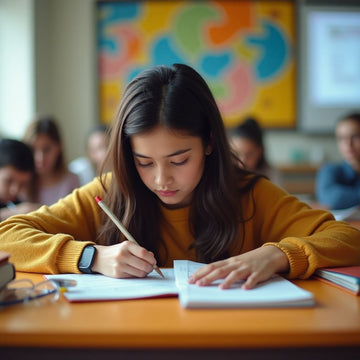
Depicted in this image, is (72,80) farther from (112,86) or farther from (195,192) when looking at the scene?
(195,192)

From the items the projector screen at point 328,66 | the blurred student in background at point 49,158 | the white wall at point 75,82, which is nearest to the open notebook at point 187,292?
the blurred student in background at point 49,158

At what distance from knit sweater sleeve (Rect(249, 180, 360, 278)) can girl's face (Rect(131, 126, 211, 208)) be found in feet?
0.76

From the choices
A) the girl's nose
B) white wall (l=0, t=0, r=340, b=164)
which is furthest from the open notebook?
white wall (l=0, t=0, r=340, b=164)

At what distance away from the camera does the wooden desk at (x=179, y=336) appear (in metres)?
0.62

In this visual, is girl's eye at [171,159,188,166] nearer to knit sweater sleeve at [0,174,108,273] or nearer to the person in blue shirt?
knit sweater sleeve at [0,174,108,273]

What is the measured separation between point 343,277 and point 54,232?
696 millimetres

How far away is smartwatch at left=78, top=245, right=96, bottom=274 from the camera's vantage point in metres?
0.96

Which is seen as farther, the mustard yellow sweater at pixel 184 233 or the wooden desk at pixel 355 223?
the wooden desk at pixel 355 223

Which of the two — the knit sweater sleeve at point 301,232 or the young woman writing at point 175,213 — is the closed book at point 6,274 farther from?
the knit sweater sleeve at point 301,232

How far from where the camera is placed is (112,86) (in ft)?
12.3

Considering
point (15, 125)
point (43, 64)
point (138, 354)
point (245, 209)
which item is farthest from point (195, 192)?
point (43, 64)

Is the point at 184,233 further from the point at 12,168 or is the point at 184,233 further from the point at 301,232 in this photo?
the point at 12,168

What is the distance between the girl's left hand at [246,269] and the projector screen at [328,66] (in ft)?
9.89

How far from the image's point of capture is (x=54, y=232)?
3.77 feet
